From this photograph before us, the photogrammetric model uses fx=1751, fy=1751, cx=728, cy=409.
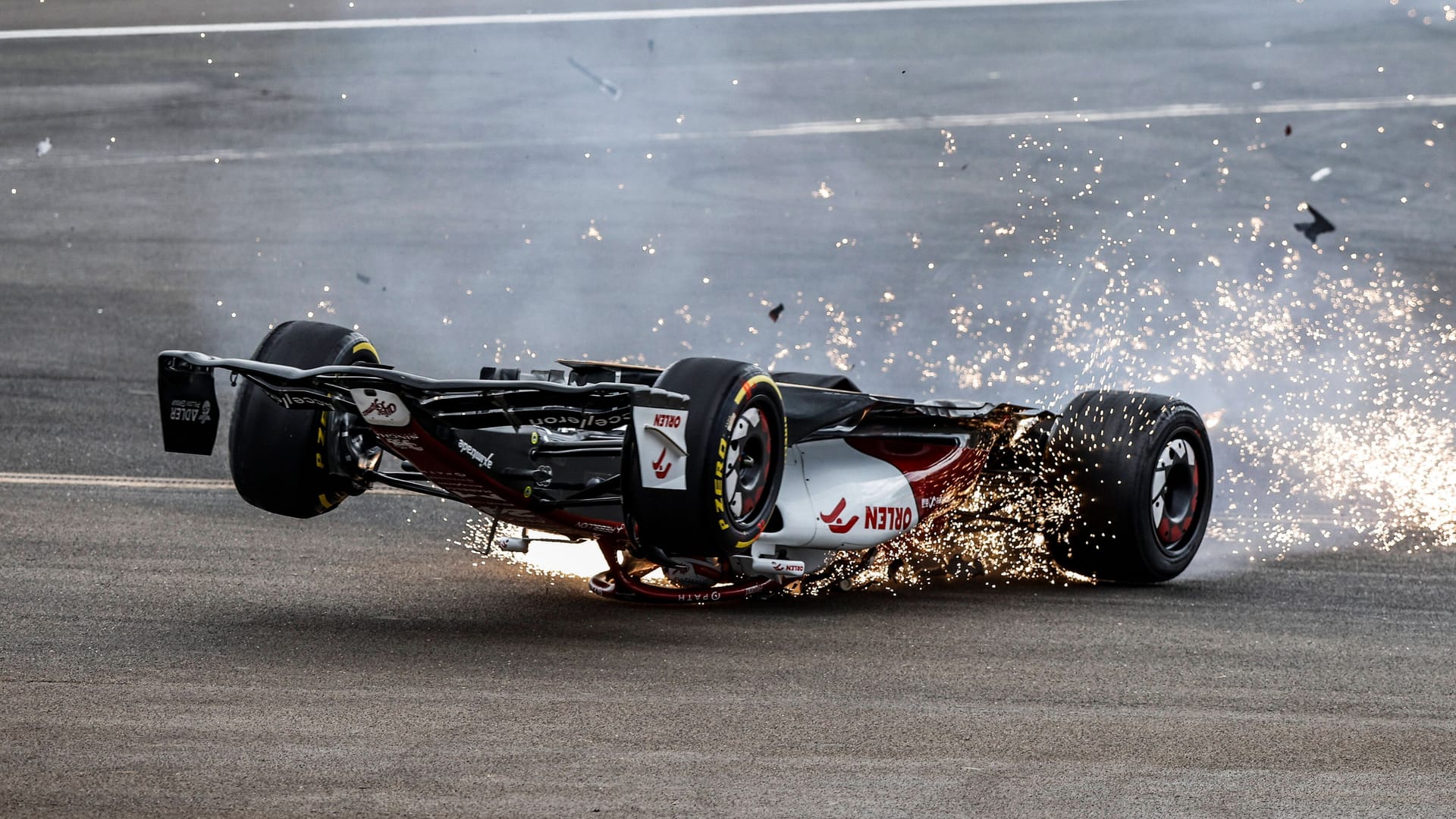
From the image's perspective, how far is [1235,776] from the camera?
4.55m

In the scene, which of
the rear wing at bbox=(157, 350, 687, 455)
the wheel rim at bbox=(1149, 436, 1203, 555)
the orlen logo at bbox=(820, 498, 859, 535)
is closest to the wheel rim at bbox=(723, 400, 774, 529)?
the rear wing at bbox=(157, 350, 687, 455)

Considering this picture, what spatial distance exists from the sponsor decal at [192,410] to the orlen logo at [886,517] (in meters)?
2.45

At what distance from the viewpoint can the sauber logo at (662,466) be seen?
5527mm

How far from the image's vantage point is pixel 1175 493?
7.73m

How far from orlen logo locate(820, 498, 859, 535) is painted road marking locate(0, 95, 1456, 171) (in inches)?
374

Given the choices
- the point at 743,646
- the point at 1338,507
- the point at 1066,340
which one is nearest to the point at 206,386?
the point at 743,646

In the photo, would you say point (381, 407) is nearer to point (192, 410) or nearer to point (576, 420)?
point (576, 420)

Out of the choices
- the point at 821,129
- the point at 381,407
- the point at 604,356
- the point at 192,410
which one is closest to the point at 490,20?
the point at 821,129

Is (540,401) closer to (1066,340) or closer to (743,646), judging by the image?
(743,646)

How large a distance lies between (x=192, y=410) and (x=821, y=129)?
11.0 metres

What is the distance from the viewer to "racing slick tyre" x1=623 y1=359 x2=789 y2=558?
551cm

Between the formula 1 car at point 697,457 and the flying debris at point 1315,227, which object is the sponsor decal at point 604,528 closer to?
the formula 1 car at point 697,457

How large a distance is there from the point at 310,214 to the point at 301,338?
829 cm

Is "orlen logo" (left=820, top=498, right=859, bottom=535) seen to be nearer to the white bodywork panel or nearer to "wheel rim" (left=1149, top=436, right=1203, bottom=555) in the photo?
the white bodywork panel
